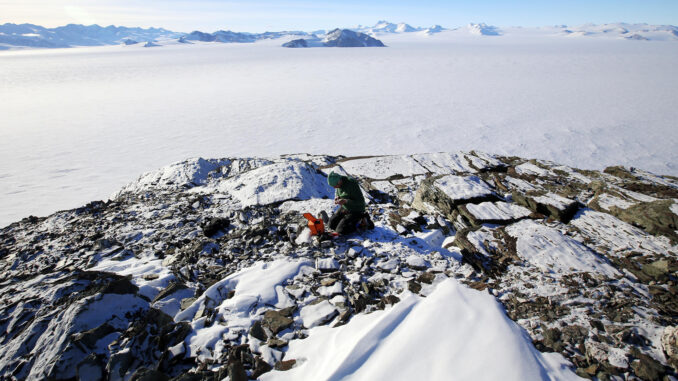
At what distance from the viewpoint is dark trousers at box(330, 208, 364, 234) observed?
17.7ft

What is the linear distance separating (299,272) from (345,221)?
1.35 metres

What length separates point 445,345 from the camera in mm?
2848

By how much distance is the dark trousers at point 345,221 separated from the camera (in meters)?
5.39

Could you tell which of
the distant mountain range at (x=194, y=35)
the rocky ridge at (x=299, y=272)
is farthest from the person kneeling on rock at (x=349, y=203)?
the distant mountain range at (x=194, y=35)

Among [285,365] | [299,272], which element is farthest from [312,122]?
[285,365]

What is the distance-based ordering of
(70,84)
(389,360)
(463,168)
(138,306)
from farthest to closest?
(70,84)
(463,168)
(138,306)
(389,360)

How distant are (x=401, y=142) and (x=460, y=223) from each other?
1276cm

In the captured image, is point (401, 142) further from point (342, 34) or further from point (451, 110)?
point (342, 34)

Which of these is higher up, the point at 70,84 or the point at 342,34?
the point at 342,34

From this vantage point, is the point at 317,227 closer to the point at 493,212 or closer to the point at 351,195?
the point at 351,195

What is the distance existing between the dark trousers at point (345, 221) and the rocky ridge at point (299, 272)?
166mm

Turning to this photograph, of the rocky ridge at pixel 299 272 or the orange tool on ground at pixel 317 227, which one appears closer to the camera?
the rocky ridge at pixel 299 272

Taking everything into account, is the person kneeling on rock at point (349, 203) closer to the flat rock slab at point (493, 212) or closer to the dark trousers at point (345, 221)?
the dark trousers at point (345, 221)

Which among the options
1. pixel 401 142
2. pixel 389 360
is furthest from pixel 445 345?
pixel 401 142
